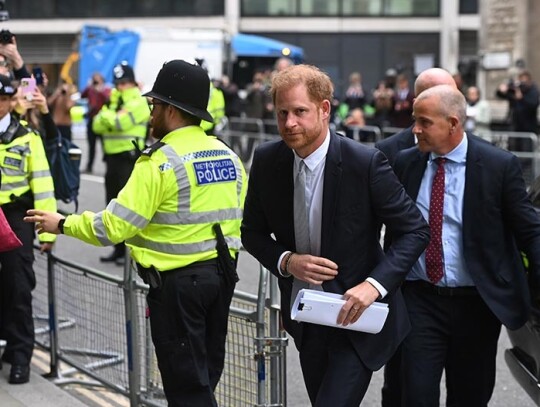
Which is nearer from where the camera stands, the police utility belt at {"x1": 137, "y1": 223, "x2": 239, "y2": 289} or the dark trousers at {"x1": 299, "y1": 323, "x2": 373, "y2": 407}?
the dark trousers at {"x1": 299, "y1": 323, "x2": 373, "y2": 407}

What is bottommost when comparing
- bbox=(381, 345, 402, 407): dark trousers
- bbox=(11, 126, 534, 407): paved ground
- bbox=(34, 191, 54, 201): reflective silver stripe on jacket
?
bbox=(11, 126, 534, 407): paved ground

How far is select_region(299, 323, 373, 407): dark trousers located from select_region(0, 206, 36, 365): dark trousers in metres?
2.90

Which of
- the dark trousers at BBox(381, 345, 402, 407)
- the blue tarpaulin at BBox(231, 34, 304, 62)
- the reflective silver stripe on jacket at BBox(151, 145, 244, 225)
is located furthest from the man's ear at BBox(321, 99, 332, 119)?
the blue tarpaulin at BBox(231, 34, 304, 62)

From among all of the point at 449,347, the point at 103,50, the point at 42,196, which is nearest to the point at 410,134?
the point at 449,347

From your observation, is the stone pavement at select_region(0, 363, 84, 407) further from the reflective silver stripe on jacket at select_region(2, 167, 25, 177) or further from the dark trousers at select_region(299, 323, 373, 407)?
the dark trousers at select_region(299, 323, 373, 407)

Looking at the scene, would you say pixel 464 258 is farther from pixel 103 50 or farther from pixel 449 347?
pixel 103 50

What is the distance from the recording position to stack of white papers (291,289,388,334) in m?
4.08

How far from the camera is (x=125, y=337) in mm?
6266

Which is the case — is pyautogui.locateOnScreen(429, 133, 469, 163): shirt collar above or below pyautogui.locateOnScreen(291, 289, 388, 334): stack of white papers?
above

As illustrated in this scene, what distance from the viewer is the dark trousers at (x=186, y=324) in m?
4.75

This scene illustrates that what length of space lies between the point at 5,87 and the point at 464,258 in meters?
3.13

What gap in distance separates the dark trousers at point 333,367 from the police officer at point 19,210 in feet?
9.00

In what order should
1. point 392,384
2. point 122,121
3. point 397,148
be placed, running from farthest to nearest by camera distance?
point 122,121
point 397,148
point 392,384

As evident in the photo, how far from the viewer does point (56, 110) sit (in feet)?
49.2
